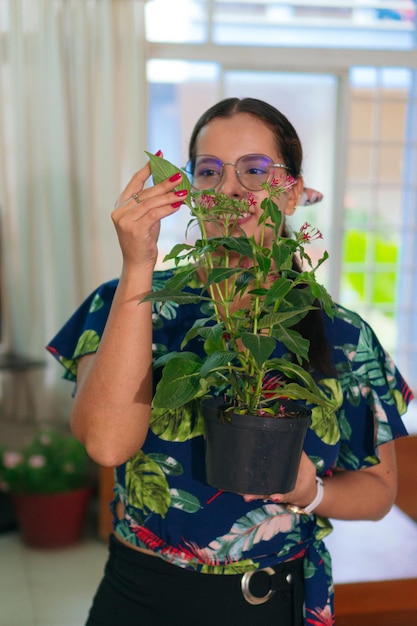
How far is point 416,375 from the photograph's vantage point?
482cm

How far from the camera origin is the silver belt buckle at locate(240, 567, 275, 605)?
1.25 metres

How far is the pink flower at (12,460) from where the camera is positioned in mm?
3669

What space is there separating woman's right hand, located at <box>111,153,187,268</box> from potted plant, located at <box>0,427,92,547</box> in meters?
2.74

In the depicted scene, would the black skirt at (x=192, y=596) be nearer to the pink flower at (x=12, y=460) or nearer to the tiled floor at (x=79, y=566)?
the tiled floor at (x=79, y=566)

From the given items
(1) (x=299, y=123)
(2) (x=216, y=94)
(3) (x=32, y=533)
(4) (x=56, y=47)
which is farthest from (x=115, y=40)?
(3) (x=32, y=533)

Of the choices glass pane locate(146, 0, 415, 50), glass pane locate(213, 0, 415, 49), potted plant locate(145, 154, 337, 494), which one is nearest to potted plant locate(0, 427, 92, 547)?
glass pane locate(146, 0, 415, 50)

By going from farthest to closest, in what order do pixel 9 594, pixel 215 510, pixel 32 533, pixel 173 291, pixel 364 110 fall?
pixel 364 110 → pixel 32 533 → pixel 9 594 → pixel 215 510 → pixel 173 291

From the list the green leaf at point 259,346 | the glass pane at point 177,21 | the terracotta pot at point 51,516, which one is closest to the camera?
the green leaf at point 259,346

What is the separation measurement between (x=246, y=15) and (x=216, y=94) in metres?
0.45

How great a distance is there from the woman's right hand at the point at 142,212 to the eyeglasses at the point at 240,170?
24 centimetres

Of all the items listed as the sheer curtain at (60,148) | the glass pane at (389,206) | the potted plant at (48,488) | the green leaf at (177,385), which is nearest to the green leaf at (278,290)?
the green leaf at (177,385)

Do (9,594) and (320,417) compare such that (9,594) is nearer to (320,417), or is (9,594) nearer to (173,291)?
(320,417)

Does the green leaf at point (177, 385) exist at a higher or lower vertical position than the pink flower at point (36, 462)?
higher

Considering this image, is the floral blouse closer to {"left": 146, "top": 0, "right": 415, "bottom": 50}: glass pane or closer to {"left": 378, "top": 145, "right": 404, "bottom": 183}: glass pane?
{"left": 146, "top": 0, "right": 415, "bottom": 50}: glass pane
